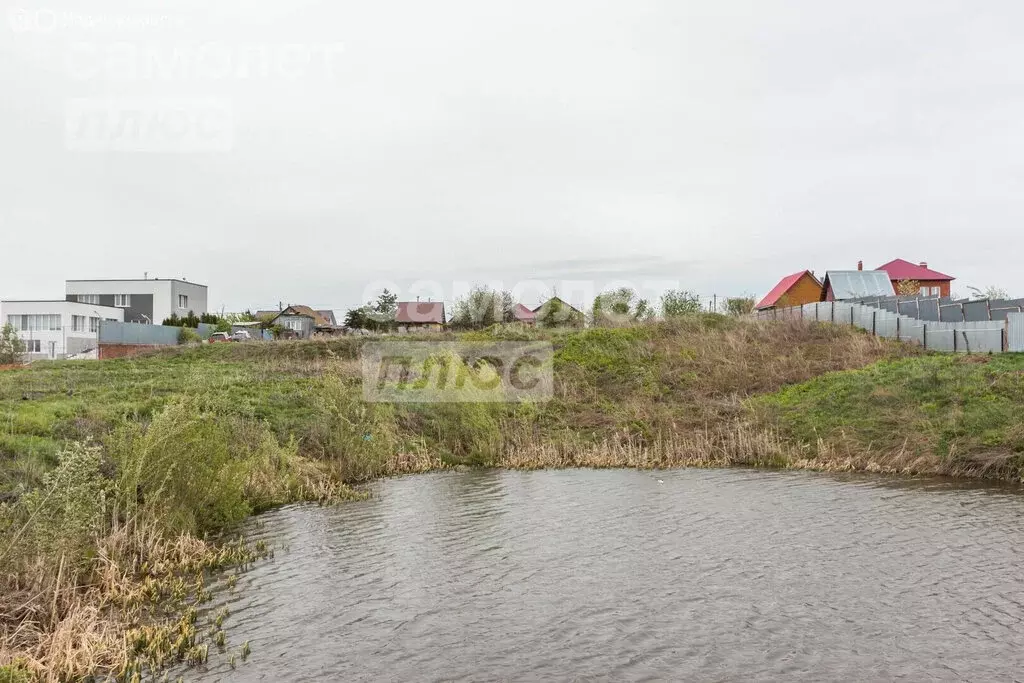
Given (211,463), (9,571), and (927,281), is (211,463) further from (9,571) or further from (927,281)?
(927,281)

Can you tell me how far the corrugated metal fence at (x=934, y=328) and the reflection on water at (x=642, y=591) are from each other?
14.6 metres

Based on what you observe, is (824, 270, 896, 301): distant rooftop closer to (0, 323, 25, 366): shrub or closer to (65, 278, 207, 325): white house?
(0, 323, 25, 366): shrub

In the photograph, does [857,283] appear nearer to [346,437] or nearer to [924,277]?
[924,277]

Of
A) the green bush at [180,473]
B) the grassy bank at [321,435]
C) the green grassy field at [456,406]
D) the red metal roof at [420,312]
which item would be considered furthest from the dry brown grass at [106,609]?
the red metal roof at [420,312]

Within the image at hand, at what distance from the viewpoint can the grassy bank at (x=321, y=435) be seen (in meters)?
8.41

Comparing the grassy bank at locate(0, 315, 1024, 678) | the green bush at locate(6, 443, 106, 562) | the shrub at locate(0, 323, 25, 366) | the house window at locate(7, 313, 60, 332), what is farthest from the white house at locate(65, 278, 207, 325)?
→ the green bush at locate(6, 443, 106, 562)

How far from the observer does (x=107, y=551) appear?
9.59 m

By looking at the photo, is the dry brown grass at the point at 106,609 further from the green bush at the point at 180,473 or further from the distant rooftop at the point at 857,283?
the distant rooftop at the point at 857,283

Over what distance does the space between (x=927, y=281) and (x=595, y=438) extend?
170 feet

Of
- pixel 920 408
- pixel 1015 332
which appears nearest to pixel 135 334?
pixel 920 408

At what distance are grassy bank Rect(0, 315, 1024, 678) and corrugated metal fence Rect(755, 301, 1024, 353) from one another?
138 cm

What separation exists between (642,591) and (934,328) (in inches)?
1026

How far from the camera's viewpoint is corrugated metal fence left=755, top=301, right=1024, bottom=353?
89.4 ft

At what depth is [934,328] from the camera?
30344 mm
